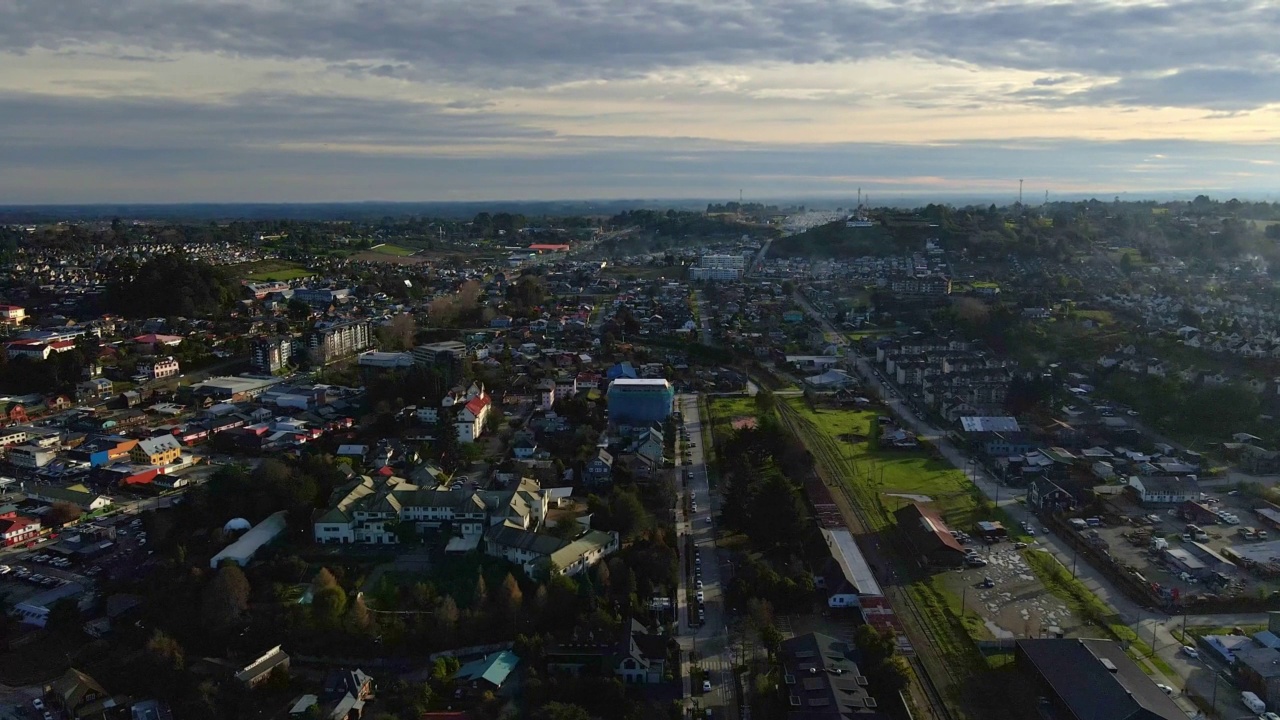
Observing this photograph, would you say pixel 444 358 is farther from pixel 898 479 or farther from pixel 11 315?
pixel 11 315

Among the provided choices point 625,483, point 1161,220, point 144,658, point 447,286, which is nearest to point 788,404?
point 625,483

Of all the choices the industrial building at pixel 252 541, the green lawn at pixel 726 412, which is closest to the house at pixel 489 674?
the industrial building at pixel 252 541

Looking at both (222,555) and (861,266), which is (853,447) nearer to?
(222,555)

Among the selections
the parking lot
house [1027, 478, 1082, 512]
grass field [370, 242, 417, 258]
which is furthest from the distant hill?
the parking lot

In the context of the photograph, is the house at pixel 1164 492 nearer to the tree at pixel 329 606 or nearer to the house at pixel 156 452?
the tree at pixel 329 606

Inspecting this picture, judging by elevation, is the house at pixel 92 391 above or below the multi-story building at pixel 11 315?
below

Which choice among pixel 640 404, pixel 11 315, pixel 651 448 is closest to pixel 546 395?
pixel 640 404

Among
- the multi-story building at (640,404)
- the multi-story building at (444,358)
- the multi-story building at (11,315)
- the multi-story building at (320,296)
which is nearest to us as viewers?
the multi-story building at (640,404)
